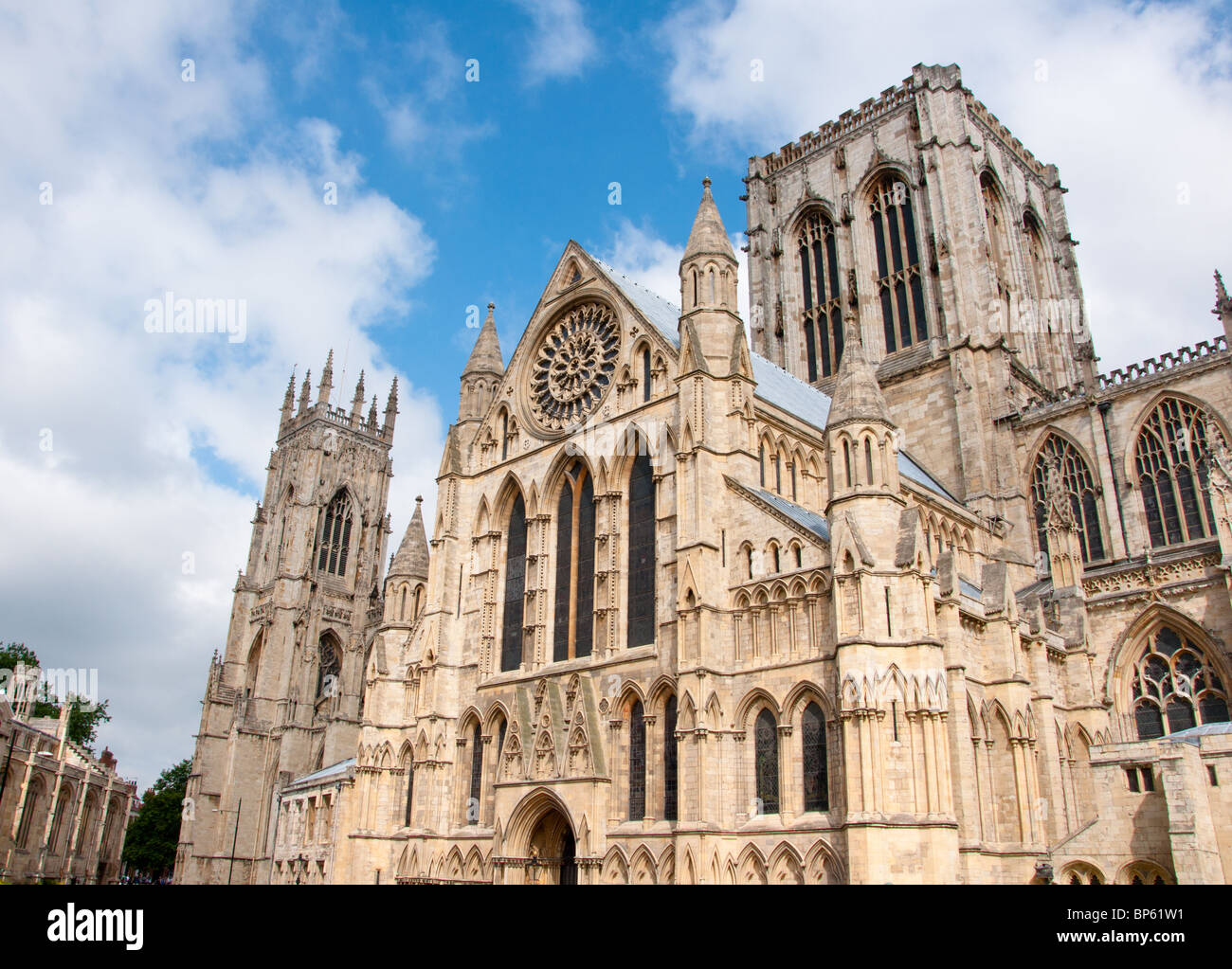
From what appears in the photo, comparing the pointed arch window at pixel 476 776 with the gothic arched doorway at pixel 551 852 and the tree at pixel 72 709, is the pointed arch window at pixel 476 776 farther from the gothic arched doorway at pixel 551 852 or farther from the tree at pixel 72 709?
the tree at pixel 72 709

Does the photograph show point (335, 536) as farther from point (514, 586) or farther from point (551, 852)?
point (551, 852)

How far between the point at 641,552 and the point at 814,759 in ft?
26.7

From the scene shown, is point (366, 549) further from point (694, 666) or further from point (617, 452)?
point (694, 666)

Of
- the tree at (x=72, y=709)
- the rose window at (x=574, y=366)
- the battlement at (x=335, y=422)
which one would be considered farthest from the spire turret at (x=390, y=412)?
the rose window at (x=574, y=366)

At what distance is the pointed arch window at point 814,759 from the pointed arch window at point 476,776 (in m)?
11.5

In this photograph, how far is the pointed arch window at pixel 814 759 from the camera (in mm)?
21984

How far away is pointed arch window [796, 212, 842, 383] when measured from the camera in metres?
50.4

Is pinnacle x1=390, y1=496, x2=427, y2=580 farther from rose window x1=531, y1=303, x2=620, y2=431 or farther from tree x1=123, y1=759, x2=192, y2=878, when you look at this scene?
tree x1=123, y1=759, x2=192, y2=878

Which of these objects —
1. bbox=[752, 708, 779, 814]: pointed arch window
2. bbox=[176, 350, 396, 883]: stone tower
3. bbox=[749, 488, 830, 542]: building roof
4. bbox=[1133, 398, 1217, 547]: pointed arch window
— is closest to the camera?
bbox=[752, 708, 779, 814]: pointed arch window

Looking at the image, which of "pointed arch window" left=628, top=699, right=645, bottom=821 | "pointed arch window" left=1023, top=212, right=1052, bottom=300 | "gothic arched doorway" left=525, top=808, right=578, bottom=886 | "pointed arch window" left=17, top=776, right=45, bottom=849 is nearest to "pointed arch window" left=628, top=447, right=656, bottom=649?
"pointed arch window" left=628, top=699, right=645, bottom=821

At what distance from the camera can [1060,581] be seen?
3300cm

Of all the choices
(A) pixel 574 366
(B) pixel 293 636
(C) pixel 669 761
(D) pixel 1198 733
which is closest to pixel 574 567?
(A) pixel 574 366

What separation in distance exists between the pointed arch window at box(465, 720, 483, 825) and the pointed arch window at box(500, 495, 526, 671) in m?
2.29
